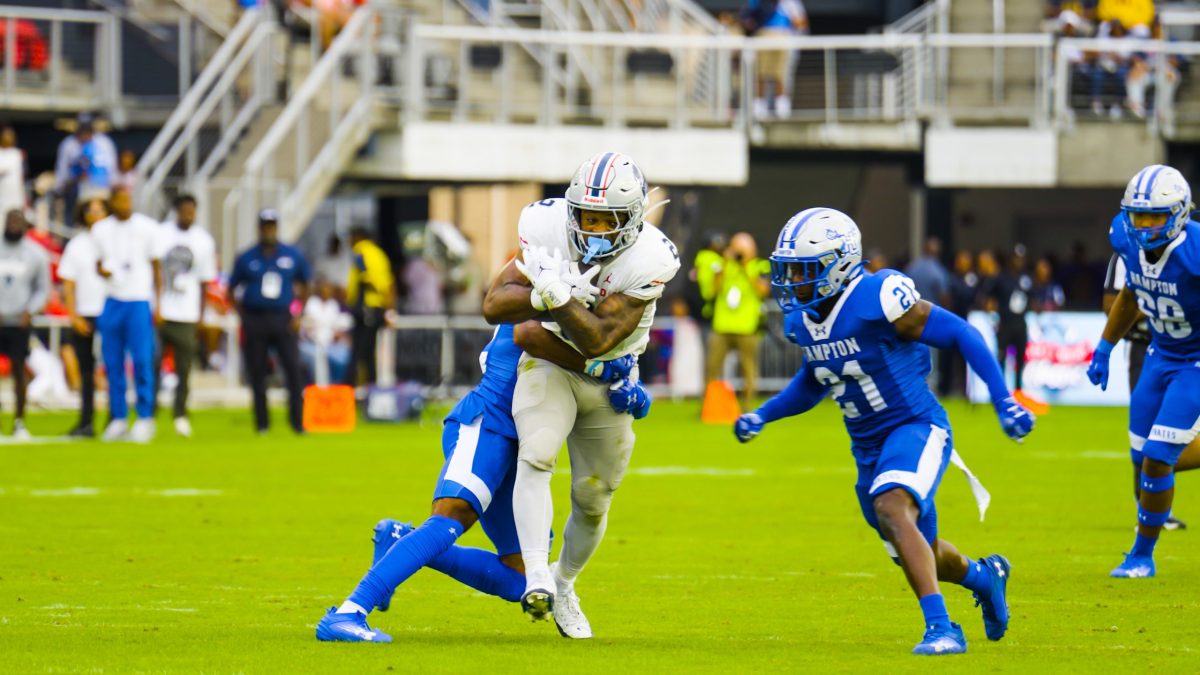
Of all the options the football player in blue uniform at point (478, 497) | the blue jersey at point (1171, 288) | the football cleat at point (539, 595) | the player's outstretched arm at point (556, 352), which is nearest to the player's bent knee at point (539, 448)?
the football player in blue uniform at point (478, 497)

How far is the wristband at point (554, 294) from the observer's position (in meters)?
7.45

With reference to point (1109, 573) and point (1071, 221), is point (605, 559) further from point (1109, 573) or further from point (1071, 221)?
point (1071, 221)

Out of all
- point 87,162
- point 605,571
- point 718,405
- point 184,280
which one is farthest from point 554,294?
point 87,162

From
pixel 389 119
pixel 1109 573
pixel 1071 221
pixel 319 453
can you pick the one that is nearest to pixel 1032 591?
pixel 1109 573

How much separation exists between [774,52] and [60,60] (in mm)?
10120

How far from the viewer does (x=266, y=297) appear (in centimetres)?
2036

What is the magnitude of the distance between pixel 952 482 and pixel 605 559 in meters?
5.96

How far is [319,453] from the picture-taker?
18672mm

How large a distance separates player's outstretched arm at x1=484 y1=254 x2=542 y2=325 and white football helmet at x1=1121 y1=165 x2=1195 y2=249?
3729mm

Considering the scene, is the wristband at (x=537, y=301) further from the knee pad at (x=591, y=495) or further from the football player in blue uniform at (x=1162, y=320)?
the football player in blue uniform at (x=1162, y=320)

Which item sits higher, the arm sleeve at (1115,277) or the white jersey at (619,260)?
the white jersey at (619,260)

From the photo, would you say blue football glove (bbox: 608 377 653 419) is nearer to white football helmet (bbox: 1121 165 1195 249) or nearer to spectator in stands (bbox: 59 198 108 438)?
white football helmet (bbox: 1121 165 1195 249)

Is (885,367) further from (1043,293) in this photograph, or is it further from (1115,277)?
(1043,293)

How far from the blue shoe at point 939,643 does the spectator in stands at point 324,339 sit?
782 inches
